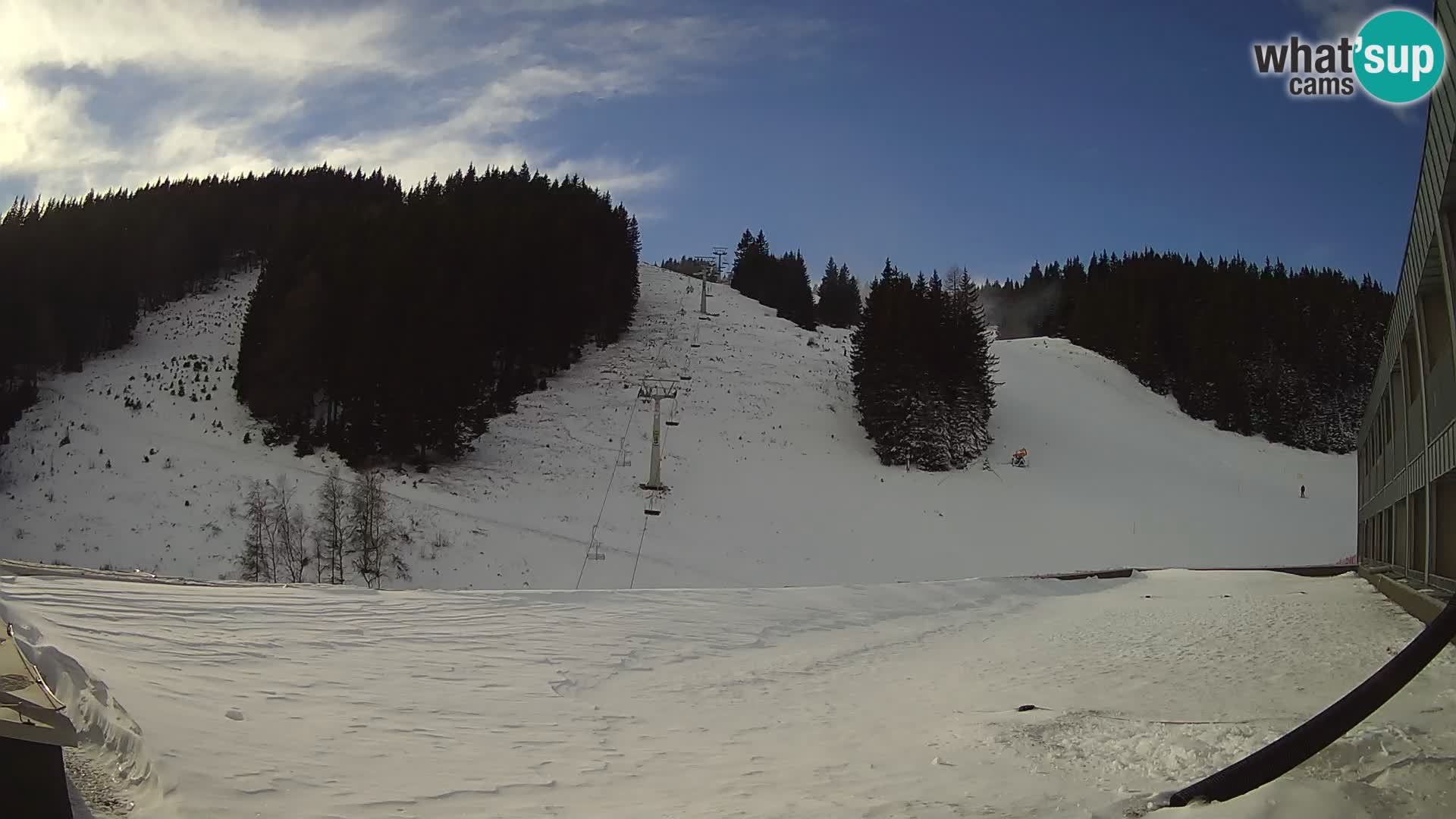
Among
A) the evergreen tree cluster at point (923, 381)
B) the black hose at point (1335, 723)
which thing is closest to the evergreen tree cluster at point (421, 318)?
the evergreen tree cluster at point (923, 381)

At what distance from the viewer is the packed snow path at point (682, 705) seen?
5.27 m

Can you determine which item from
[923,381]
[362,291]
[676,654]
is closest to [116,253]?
[362,291]

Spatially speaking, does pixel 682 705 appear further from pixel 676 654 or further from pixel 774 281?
pixel 774 281

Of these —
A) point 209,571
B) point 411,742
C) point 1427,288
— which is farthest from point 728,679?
point 209,571

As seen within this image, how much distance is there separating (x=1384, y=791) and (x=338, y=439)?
36.2m

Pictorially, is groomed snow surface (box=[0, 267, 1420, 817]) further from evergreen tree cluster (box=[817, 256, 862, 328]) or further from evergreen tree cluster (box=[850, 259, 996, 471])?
evergreen tree cluster (box=[817, 256, 862, 328])

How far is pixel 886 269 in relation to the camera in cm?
8394

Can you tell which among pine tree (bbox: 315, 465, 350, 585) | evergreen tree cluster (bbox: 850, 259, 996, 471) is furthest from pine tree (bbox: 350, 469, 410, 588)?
evergreen tree cluster (bbox: 850, 259, 996, 471)

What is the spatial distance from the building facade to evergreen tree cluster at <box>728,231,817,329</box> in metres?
66.2

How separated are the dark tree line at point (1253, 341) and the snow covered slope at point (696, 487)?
3.03 m

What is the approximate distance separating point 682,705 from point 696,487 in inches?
1086

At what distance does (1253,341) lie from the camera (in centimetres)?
5691

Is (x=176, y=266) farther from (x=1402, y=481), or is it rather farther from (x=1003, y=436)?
(x=1402, y=481)

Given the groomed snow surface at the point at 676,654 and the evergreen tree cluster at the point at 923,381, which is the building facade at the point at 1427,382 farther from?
the evergreen tree cluster at the point at 923,381
